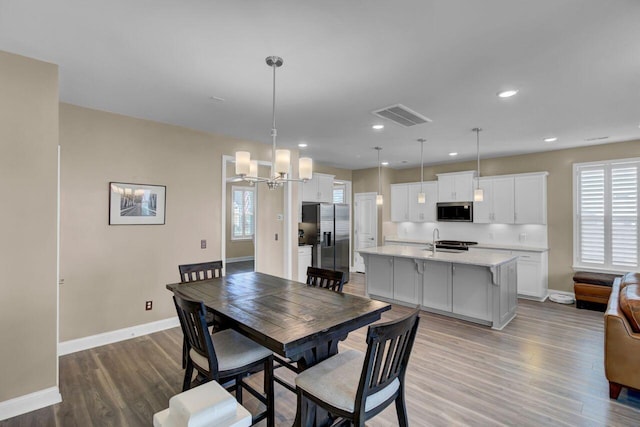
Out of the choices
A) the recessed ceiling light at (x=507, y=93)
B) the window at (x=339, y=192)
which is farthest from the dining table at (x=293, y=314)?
the window at (x=339, y=192)

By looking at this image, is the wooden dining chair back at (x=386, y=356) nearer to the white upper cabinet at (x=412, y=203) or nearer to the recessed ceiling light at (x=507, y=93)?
the recessed ceiling light at (x=507, y=93)

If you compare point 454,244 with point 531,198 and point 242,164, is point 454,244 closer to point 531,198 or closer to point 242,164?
point 531,198

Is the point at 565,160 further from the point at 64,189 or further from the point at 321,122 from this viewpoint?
the point at 64,189

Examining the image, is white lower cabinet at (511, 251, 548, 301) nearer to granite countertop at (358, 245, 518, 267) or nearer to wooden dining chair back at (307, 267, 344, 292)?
granite countertop at (358, 245, 518, 267)

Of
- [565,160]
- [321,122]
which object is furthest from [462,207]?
[321,122]

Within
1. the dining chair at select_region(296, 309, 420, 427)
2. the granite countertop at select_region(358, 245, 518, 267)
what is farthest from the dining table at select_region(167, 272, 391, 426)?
the granite countertop at select_region(358, 245, 518, 267)

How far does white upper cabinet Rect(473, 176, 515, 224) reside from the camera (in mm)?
5812

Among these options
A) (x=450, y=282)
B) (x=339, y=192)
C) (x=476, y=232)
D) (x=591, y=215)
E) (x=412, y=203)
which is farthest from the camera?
(x=339, y=192)

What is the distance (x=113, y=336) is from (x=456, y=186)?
6.49 m

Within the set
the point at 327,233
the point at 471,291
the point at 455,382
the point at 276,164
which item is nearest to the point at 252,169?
the point at 276,164

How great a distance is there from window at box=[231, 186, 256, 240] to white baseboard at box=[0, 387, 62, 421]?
21.8 ft

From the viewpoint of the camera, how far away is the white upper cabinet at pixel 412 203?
6.99 meters

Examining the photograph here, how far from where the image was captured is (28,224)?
2.40 m

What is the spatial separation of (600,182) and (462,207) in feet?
7.26
